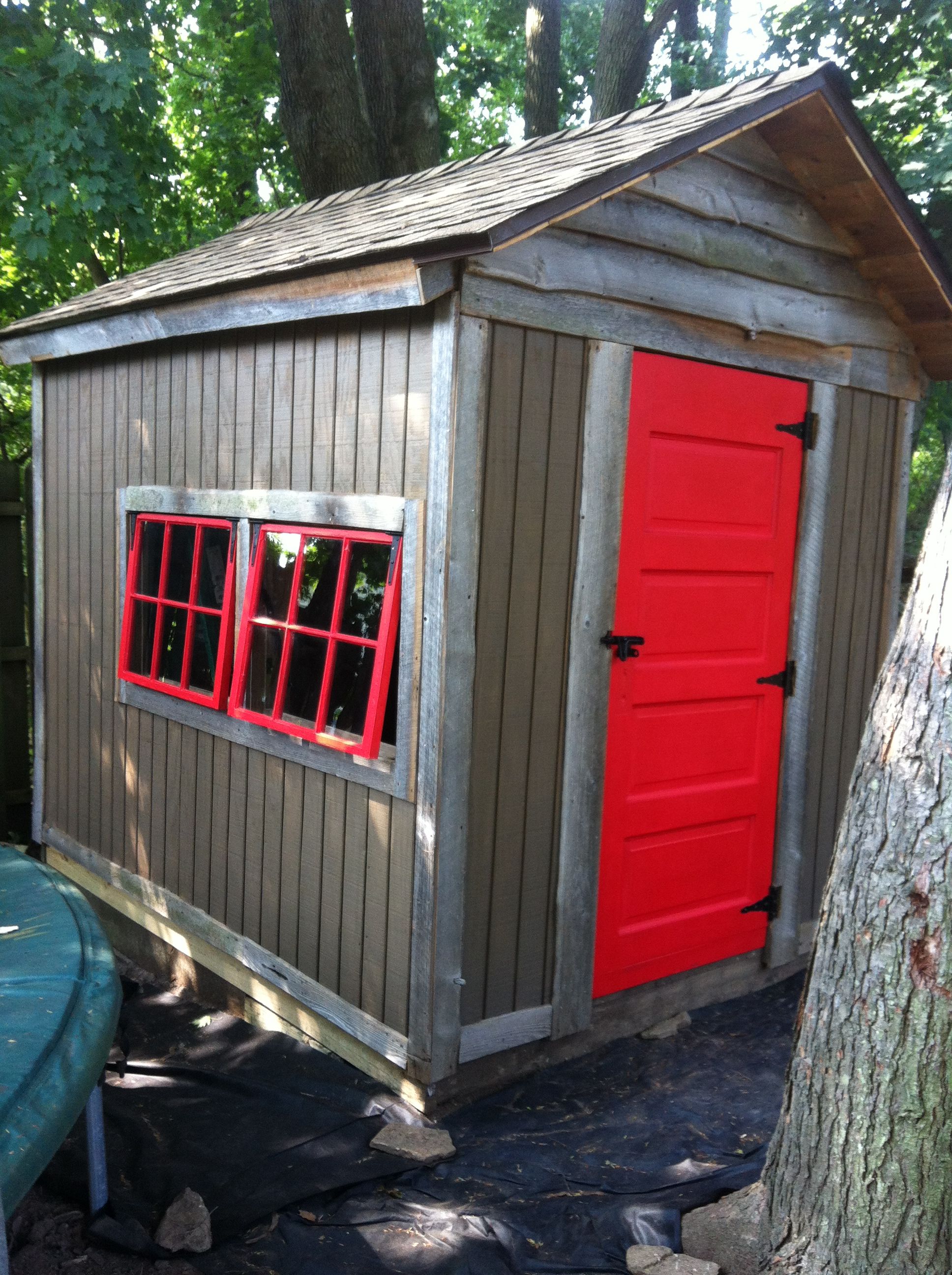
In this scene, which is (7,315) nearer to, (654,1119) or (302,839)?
(302,839)

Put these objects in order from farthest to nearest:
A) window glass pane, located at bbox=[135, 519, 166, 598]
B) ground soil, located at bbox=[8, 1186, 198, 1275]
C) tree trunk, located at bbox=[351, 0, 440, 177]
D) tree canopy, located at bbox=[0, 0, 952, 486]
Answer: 1. tree trunk, located at bbox=[351, 0, 440, 177]
2. tree canopy, located at bbox=[0, 0, 952, 486]
3. window glass pane, located at bbox=[135, 519, 166, 598]
4. ground soil, located at bbox=[8, 1186, 198, 1275]

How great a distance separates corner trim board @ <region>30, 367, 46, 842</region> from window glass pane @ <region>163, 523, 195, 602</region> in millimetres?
1490

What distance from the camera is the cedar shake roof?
3.31 m

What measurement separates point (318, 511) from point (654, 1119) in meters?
2.36

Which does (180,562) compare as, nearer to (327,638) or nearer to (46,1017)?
(327,638)

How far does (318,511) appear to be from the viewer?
3.91 m

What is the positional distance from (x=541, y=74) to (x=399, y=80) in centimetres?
372

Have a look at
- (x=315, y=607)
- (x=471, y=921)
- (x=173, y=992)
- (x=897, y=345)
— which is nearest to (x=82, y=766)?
(x=173, y=992)

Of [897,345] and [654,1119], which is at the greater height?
[897,345]

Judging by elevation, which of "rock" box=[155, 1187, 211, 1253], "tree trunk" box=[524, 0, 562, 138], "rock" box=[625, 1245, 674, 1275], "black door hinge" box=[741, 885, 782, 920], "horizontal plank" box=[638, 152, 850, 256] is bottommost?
"rock" box=[155, 1187, 211, 1253]

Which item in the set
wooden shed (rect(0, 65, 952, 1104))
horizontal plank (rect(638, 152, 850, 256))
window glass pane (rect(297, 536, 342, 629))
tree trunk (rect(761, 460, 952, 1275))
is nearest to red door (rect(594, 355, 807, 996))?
wooden shed (rect(0, 65, 952, 1104))

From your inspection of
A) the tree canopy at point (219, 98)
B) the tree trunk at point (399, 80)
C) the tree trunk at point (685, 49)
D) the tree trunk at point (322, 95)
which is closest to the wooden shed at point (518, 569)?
the tree canopy at point (219, 98)

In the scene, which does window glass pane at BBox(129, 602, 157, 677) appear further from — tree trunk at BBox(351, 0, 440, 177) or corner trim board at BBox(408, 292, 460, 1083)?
tree trunk at BBox(351, 0, 440, 177)

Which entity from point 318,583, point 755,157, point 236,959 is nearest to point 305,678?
point 318,583
